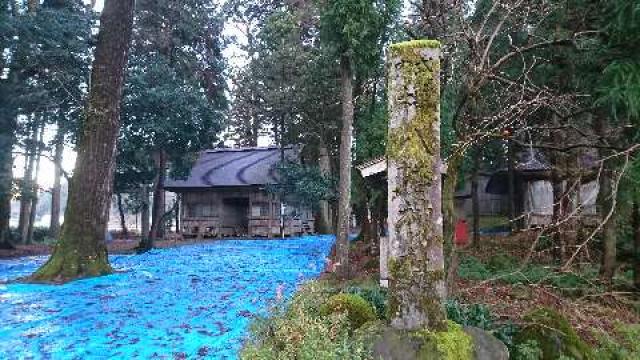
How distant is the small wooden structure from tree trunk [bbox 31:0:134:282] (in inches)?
Answer: 525

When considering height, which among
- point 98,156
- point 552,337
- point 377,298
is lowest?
point 552,337

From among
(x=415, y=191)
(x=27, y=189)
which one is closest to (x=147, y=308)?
(x=415, y=191)

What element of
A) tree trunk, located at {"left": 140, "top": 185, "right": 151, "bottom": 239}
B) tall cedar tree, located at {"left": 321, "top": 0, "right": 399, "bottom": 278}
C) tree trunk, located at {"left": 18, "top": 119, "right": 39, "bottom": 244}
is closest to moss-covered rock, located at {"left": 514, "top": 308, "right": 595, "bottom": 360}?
tall cedar tree, located at {"left": 321, "top": 0, "right": 399, "bottom": 278}

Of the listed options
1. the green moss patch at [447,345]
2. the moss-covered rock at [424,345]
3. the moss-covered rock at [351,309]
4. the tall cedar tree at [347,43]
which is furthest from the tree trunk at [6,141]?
the green moss patch at [447,345]

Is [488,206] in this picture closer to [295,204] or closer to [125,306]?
[295,204]

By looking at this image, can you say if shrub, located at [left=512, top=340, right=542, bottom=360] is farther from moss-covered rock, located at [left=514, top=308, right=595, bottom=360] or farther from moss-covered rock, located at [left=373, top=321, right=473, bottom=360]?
moss-covered rock, located at [left=373, top=321, right=473, bottom=360]

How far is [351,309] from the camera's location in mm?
6164

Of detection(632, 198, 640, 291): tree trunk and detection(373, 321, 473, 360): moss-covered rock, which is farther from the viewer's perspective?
detection(632, 198, 640, 291): tree trunk

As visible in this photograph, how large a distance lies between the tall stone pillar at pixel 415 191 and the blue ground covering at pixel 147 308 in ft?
8.30

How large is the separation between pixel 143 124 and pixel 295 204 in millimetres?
8264

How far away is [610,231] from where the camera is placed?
9883 mm

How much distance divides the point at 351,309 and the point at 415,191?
6.68ft

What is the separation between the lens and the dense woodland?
25.8 feet

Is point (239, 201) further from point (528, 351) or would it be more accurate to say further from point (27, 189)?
point (528, 351)
